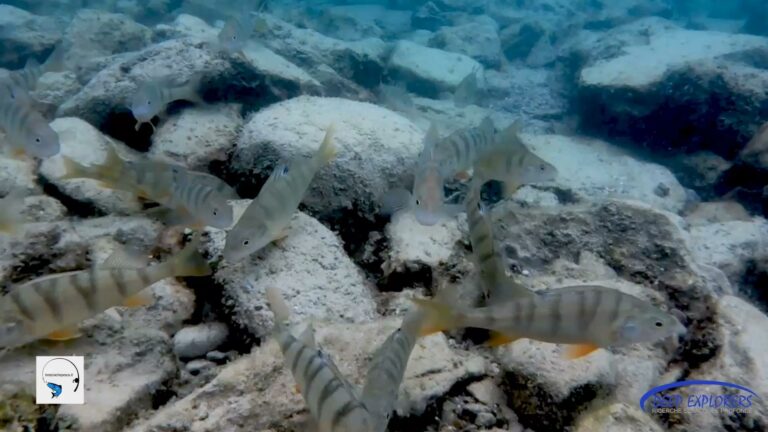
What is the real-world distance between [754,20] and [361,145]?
27368mm

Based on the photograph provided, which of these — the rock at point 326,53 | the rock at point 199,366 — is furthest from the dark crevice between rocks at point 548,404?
the rock at point 326,53

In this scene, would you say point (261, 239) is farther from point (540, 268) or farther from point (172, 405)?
point (540, 268)

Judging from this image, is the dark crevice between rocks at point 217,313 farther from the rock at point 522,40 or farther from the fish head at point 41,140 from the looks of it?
the rock at point 522,40

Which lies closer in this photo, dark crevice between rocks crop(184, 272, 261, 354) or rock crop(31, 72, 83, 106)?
dark crevice between rocks crop(184, 272, 261, 354)

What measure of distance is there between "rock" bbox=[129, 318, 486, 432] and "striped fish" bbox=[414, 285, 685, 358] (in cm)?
59

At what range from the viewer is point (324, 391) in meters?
1.99

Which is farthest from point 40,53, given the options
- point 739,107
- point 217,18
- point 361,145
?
point 739,107

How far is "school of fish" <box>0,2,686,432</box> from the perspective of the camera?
219cm

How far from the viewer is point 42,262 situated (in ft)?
10.8

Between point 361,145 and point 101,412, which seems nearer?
point 101,412

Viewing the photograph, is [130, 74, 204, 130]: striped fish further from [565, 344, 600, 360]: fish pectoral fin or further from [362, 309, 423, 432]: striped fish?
[565, 344, 600, 360]: fish pectoral fin

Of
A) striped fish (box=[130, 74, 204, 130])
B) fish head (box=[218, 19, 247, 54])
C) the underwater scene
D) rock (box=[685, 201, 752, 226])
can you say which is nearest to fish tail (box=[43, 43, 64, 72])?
the underwater scene

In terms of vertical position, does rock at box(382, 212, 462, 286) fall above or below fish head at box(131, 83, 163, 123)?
below

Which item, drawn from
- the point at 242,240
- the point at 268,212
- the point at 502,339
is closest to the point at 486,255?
the point at 502,339
